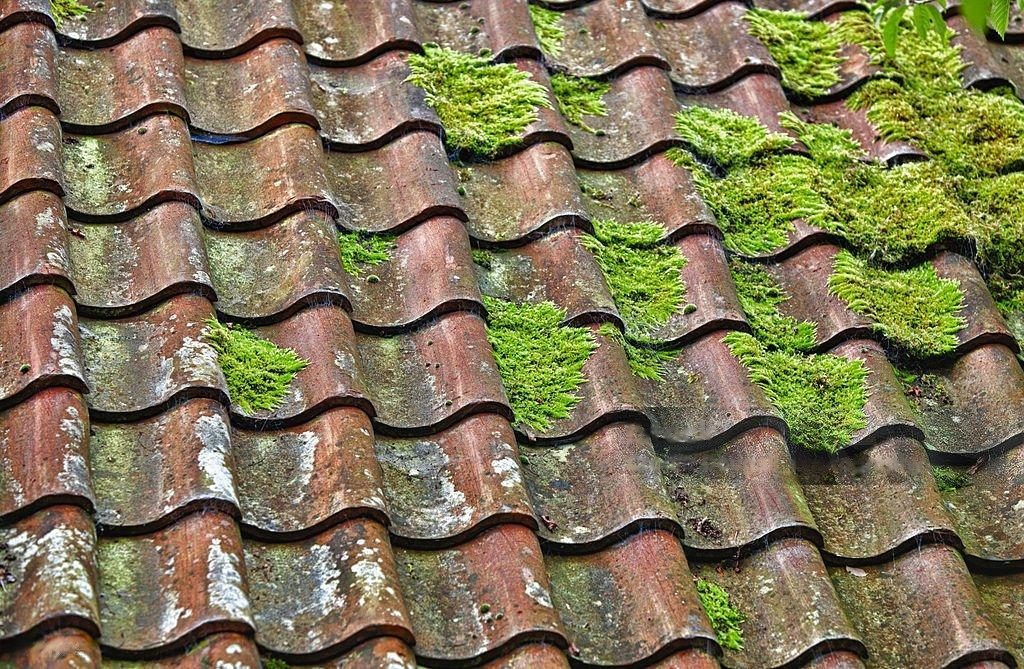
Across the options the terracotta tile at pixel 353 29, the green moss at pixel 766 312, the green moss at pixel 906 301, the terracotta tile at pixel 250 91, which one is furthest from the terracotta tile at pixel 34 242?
the green moss at pixel 906 301

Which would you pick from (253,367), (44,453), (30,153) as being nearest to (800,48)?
(253,367)

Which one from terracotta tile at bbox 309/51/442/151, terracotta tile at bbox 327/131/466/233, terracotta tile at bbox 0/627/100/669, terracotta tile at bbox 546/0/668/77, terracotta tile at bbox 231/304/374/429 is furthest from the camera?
terracotta tile at bbox 546/0/668/77

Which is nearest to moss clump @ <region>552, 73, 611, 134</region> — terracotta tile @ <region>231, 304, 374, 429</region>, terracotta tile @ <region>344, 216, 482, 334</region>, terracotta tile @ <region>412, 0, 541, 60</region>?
terracotta tile @ <region>412, 0, 541, 60</region>

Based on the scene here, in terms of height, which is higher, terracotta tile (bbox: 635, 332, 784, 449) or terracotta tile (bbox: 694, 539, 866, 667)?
terracotta tile (bbox: 635, 332, 784, 449)

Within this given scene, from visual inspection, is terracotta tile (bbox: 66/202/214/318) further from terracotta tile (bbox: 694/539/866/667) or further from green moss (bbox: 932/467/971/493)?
green moss (bbox: 932/467/971/493)

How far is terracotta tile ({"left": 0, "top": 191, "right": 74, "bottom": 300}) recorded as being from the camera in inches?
95.3

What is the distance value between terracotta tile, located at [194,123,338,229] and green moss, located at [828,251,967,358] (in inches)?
52.2

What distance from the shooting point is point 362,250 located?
9.52 feet

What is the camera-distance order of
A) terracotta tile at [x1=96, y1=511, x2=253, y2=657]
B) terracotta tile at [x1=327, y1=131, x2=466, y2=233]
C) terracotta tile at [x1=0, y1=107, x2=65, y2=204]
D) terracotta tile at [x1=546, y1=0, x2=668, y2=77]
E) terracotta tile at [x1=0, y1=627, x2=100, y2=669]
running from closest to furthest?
terracotta tile at [x1=0, y1=627, x2=100, y2=669], terracotta tile at [x1=96, y1=511, x2=253, y2=657], terracotta tile at [x1=0, y1=107, x2=65, y2=204], terracotta tile at [x1=327, y1=131, x2=466, y2=233], terracotta tile at [x1=546, y1=0, x2=668, y2=77]

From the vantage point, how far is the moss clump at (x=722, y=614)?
2.31m

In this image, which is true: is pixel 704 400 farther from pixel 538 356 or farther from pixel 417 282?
pixel 417 282

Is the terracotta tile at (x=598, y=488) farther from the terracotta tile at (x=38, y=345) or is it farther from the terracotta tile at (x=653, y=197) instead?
the terracotta tile at (x=38, y=345)

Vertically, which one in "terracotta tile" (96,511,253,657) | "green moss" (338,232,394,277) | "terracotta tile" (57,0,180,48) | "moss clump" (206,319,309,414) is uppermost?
"terracotta tile" (57,0,180,48)

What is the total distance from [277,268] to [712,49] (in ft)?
5.85
